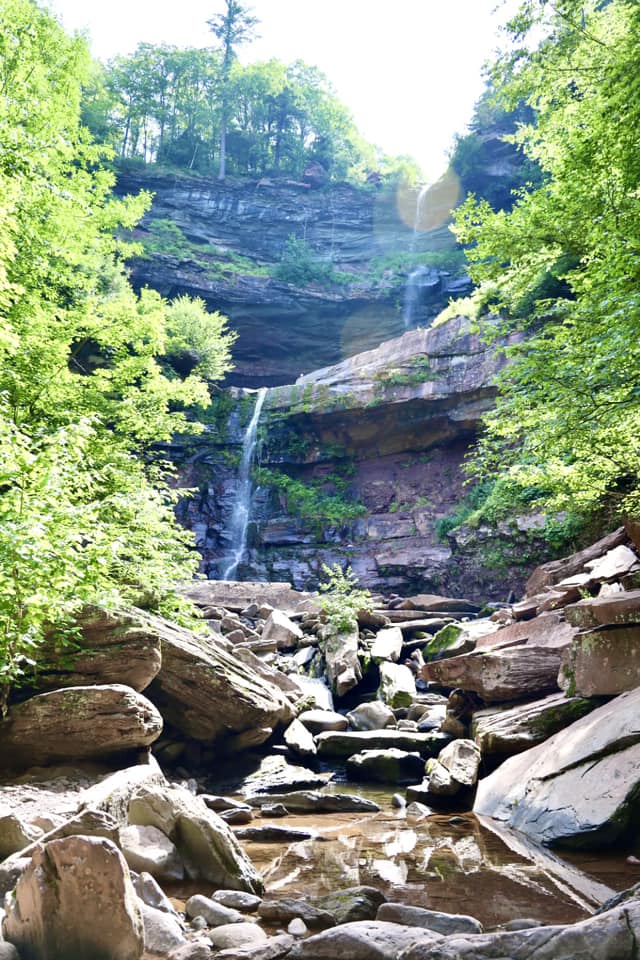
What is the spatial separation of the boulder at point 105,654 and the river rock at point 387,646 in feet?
20.9

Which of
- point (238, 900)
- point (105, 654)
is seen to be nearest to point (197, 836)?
point (238, 900)

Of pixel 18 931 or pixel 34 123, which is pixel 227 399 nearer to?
pixel 34 123

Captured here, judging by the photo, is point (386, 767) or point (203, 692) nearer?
point (203, 692)

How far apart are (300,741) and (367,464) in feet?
68.1

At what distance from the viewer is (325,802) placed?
6.48 meters

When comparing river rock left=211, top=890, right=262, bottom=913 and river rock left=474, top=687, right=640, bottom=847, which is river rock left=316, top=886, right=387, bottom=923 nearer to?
river rock left=211, top=890, right=262, bottom=913

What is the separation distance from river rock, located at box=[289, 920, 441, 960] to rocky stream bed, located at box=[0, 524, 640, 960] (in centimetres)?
1

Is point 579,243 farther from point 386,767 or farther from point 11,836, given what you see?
point 11,836

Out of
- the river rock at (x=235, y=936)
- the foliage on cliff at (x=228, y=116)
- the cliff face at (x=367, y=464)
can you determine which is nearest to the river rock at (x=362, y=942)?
the river rock at (x=235, y=936)

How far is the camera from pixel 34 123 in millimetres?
9297

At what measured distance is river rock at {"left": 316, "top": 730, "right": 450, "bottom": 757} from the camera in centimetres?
814

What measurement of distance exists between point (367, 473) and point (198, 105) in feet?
108

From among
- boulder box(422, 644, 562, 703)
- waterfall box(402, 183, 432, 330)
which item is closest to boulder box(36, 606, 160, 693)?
boulder box(422, 644, 562, 703)

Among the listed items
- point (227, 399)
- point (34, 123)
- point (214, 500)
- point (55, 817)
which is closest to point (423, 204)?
point (227, 399)
